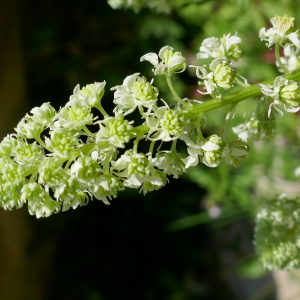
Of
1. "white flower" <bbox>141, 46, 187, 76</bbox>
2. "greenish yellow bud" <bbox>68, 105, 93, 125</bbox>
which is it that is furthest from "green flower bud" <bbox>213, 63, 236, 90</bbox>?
"greenish yellow bud" <bbox>68, 105, 93, 125</bbox>

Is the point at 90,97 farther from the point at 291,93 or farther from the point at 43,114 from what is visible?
the point at 291,93

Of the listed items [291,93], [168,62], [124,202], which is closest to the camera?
[291,93]

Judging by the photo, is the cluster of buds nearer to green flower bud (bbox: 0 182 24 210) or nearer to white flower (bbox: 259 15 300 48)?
green flower bud (bbox: 0 182 24 210)

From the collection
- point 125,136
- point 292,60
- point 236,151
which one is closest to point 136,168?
point 125,136

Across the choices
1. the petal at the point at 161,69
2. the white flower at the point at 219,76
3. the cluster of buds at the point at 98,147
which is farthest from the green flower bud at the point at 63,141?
the white flower at the point at 219,76

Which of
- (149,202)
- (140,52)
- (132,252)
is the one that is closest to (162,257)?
(132,252)

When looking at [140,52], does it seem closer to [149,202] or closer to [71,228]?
[149,202]

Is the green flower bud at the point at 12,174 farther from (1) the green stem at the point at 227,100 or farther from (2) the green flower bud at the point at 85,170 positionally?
(1) the green stem at the point at 227,100
